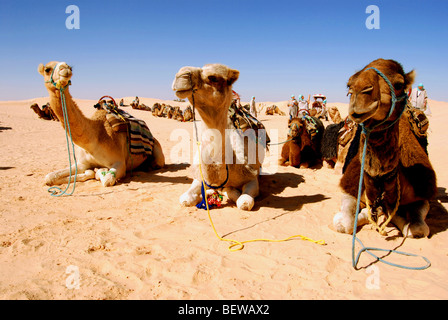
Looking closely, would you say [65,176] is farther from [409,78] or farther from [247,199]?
[409,78]

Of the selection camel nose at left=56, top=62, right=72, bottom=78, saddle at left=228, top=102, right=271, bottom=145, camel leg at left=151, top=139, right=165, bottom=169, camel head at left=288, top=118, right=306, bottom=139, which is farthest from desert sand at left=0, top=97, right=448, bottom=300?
camel head at left=288, top=118, right=306, bottom=139

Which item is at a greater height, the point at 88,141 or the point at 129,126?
the point at 129,126

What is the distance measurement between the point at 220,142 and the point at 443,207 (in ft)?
11.2

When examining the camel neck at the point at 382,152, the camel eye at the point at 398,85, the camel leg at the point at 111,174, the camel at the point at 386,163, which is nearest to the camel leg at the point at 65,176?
the camel leg at the point at 111,174

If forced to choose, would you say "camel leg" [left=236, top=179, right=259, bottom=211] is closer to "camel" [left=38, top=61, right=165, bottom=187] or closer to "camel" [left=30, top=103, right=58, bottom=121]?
"camel" [left=38, top=61, right=165, bottom=187]

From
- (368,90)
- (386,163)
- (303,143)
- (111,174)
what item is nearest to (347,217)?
(386,163)

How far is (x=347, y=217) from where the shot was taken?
3348 mm

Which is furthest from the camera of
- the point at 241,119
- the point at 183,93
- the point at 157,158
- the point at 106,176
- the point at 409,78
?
the point at 157,158

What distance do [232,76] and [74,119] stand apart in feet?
10.5

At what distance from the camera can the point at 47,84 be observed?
471cm

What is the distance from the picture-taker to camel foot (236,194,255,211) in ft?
13.3
